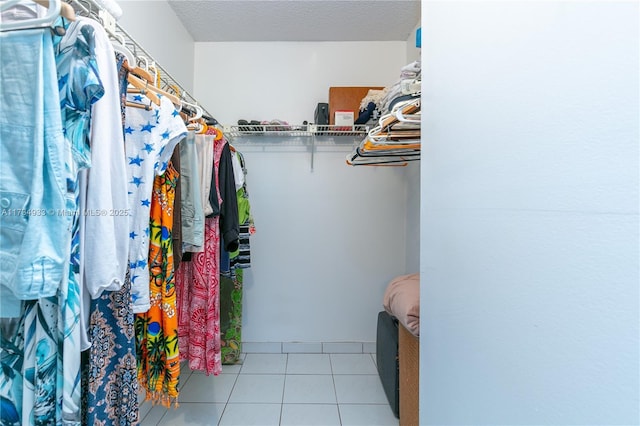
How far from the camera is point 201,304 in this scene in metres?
1.35

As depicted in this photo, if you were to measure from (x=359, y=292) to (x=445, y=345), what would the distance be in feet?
5.52

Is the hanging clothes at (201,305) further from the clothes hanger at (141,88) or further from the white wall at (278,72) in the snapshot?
the white wall at (278,72)

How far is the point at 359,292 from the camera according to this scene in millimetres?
2299

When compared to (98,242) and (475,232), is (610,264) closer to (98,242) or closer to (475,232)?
(475,232)

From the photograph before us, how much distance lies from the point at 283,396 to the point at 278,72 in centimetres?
241

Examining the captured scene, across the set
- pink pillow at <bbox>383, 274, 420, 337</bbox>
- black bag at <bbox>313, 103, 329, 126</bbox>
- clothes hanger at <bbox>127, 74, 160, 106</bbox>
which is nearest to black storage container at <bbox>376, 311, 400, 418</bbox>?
pink pillow at <bbox>383, 274, 420, 337</bbox>

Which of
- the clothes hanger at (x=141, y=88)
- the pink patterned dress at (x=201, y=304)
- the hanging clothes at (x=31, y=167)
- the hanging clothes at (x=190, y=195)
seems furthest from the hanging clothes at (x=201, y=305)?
the hanging clothes at (x=31, y=167)

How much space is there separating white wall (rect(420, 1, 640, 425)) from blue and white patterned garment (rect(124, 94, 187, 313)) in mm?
862

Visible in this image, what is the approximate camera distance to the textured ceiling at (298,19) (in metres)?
1.90

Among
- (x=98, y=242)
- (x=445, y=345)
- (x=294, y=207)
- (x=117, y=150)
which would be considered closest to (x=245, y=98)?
(x=294, y=207)

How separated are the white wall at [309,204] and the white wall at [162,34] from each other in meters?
0.16

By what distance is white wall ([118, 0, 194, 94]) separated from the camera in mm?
1517

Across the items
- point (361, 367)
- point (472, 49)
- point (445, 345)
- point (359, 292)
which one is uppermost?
point (472, 49)

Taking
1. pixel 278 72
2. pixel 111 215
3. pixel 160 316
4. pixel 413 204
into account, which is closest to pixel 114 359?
pixel 160 316
